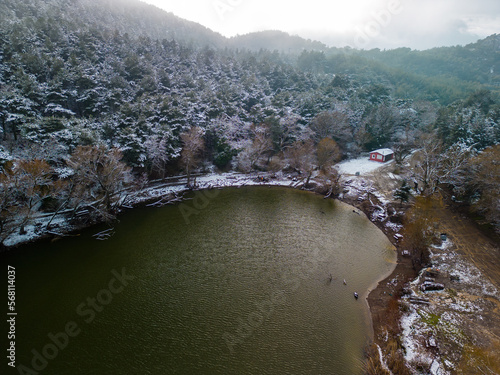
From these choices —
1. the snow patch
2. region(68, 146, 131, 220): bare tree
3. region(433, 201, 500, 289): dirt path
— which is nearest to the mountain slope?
region(68, 146, 131, 220): bare tree

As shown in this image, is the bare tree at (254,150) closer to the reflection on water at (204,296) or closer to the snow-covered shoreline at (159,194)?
the snow-covered shoreline at (159,194)

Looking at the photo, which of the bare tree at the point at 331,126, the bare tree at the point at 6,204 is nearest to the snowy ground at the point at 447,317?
the bare tree at the point at 6,204

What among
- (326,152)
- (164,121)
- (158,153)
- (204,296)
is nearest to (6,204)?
(158,153)

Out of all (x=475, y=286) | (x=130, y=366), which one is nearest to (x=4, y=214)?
(x=130, y=366)

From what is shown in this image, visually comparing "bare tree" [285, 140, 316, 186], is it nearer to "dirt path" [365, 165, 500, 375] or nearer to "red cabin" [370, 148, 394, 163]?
"red cabin" [370, 148, 394, 163]

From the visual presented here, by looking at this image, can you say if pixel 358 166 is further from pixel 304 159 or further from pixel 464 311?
pixel 464 311
